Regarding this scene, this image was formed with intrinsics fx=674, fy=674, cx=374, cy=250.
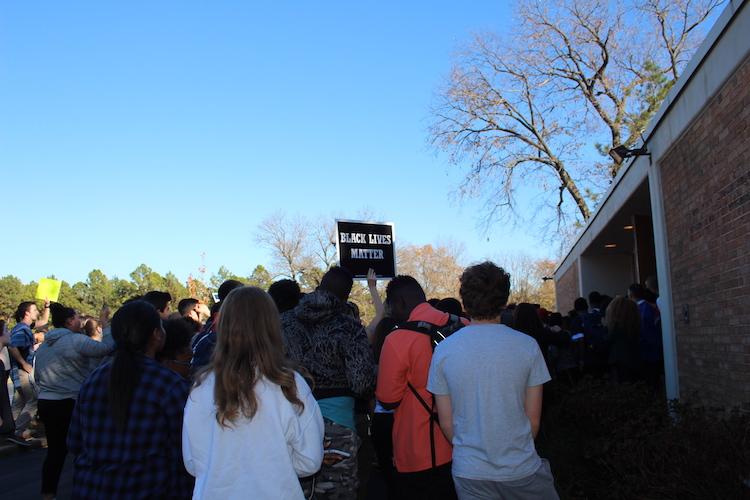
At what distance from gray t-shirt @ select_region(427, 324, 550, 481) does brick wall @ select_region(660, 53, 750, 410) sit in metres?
2.50

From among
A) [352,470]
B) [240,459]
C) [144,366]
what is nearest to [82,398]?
[144,366]

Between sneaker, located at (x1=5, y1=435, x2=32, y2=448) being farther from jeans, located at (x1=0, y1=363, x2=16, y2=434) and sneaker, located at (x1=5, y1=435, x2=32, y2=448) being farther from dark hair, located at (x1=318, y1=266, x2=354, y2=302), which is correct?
dark hair, located at (x1=318, y1=266, x2=354, y2=302)

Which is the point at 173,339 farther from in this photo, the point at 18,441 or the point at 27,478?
the point at 18,441

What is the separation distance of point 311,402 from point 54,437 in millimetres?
4672

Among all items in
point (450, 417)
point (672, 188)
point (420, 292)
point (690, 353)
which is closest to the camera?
point (450, 417)

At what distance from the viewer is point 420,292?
501 cm

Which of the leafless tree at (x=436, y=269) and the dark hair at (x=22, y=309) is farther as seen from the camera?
the leafless tree at (x=436, y=269)

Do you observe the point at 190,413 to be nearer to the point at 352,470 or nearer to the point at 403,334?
the point at 352,470

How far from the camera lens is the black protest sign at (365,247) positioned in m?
8.70

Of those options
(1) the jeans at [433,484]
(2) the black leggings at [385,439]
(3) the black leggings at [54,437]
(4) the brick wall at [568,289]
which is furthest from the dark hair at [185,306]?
(4) the brick wall at [568,289]

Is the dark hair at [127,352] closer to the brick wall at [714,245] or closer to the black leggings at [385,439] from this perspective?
the black leggings at [385,439]

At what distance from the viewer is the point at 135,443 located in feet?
11.5

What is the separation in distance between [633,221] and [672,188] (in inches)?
256

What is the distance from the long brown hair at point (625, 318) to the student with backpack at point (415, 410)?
5280 millimetres
